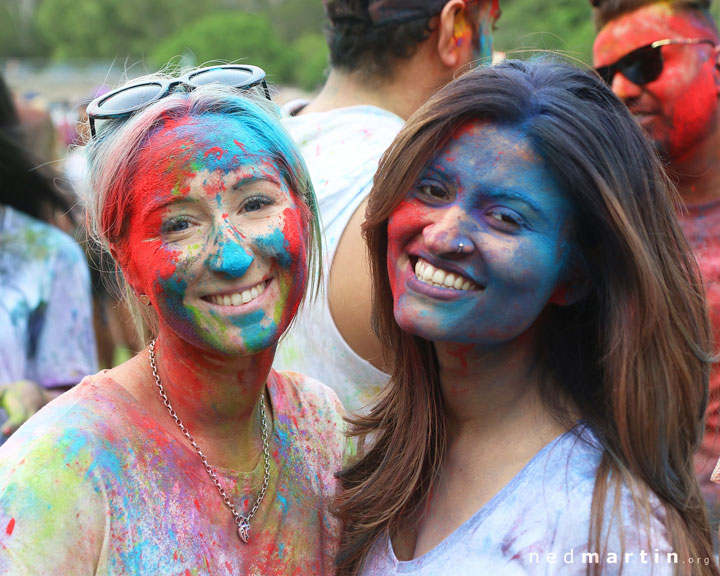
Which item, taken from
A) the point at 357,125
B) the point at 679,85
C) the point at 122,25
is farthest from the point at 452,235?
the point at 122,25

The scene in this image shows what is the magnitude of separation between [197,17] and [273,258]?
7020 cm

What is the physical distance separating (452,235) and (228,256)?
475mm

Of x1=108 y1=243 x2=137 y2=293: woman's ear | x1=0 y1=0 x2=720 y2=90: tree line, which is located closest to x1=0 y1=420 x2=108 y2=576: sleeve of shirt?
x1=108 y1=243 x2=137 y2=293: woman's ear

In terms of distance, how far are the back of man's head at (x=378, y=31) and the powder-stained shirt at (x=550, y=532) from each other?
161 centimetres

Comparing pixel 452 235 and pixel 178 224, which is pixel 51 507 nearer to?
pixel 178 224

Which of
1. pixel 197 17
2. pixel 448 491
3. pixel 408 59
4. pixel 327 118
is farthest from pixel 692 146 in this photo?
pixel 197 17

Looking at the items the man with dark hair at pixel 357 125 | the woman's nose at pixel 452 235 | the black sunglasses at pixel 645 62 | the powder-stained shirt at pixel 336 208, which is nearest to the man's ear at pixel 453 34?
the man with dark hair at pixel 357 125

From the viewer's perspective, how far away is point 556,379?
2.09 metres

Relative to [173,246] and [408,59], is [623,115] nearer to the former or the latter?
[173,246]

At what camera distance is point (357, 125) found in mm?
2926

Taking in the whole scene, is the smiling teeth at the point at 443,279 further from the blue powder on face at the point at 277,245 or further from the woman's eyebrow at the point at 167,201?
the woman's eyebrow at the point at 167,201

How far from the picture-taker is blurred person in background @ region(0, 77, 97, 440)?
11.8 ft

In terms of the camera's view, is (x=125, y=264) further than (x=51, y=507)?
Yes

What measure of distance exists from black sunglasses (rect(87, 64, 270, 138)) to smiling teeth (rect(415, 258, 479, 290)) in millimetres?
640
